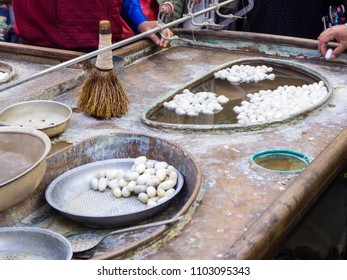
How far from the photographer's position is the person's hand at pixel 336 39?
3414 millimetres

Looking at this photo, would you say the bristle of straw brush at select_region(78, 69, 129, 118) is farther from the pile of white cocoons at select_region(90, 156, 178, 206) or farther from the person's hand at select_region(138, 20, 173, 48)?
the person's hand at select_region(138, 20, 173, 48)

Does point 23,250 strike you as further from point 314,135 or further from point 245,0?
point 245,0

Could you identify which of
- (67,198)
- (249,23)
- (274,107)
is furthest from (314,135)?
(249,23)

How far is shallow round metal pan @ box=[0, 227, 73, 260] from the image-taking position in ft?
5.07

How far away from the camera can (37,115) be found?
7.88ft

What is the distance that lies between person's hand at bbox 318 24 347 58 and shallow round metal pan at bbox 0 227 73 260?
2510 mm

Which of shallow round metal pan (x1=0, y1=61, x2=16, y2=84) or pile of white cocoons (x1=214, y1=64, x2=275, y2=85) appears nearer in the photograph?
shallow round metal pan (x1=0, y1=61, x2=16, y2=84)

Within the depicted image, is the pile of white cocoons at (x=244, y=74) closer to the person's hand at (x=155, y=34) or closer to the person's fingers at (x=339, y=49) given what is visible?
the person's fingers at (x=339, y=49)

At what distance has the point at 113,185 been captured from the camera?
199cm

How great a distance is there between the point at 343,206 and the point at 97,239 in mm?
1919

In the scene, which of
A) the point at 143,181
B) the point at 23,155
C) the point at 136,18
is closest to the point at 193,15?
the point at 136,18

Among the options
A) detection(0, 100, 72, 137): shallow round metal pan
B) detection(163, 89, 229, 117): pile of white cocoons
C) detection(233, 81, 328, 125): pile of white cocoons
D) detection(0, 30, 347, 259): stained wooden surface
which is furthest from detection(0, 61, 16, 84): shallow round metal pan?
detection(233, 81, 328, 125): pile of white cocoons

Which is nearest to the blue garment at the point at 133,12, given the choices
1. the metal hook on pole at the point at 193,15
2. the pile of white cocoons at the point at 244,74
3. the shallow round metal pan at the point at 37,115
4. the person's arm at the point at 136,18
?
the person's arm at the point at 136,18

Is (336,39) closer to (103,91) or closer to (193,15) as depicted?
(193,15)
